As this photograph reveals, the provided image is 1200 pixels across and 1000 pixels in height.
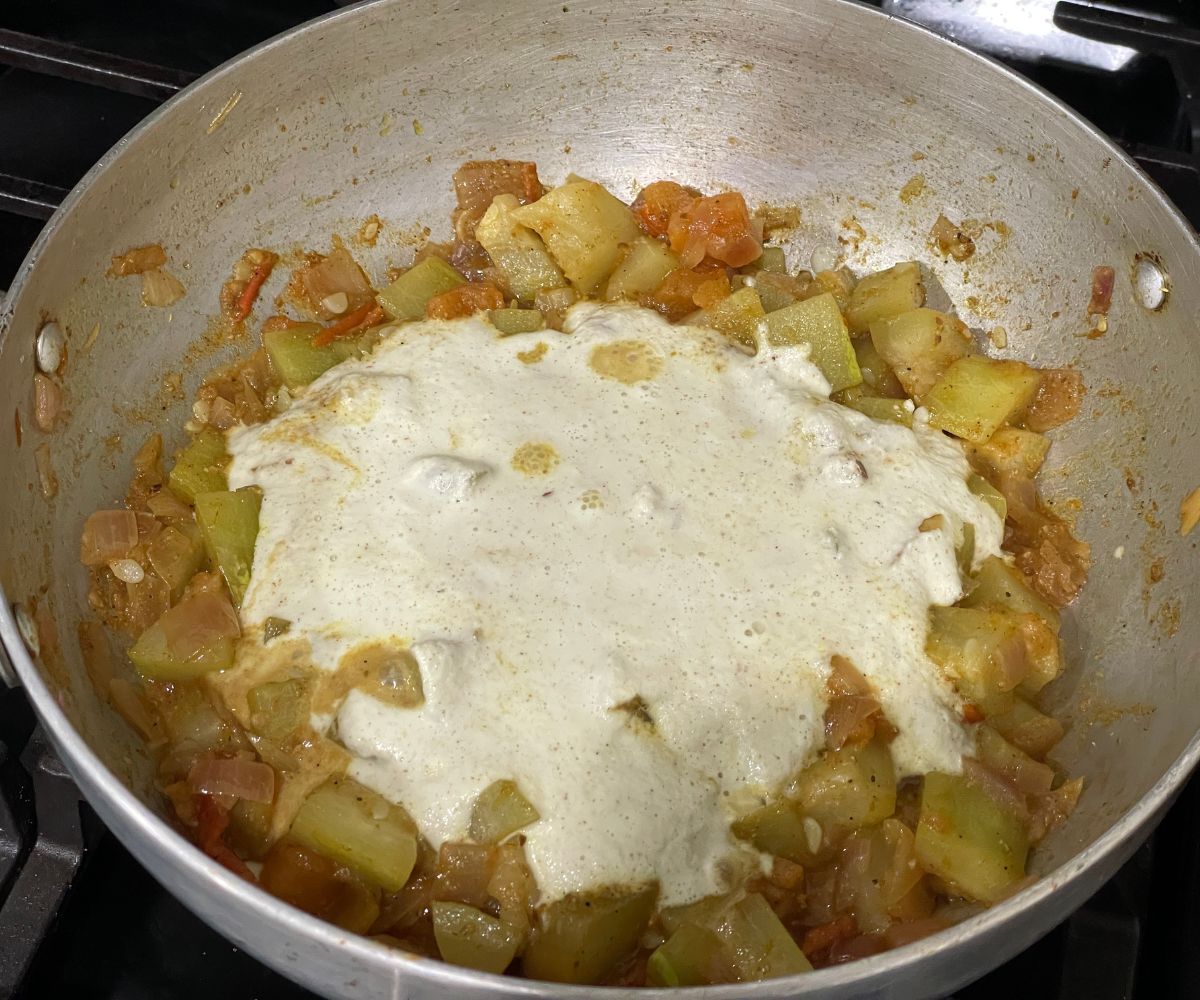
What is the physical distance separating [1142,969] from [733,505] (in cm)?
105

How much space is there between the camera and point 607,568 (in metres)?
2.00

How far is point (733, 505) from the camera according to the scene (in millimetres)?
2105

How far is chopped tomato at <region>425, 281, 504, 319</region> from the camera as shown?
7.97 feet

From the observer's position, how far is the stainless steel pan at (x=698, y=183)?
2.02 m

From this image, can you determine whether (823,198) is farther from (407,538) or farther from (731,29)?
(407,538)

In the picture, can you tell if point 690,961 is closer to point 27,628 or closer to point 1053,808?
point 1053,808

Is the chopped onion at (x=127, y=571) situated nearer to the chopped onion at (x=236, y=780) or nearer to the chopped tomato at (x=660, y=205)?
the chopped onion at (x=236, y=780)

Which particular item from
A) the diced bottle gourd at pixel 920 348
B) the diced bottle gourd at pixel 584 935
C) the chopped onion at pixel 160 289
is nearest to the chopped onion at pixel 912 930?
the diced bottle gourd at pixel 584 935

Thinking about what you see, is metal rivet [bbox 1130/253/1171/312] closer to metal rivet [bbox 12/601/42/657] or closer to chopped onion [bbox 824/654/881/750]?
chopped onion [bbox 824/654/881/750]

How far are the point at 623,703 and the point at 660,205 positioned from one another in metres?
1.30

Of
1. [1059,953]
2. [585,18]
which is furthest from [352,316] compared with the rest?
[1059,953]

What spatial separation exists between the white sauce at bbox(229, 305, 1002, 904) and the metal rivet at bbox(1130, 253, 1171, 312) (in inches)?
19.2

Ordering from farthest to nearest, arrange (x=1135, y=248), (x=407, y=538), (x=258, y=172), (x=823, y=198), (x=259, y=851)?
(x=823, y=198) → (x=258, y=172) → (x=1135, y=248) → (x=407, y=538) → (x=259, y=851)

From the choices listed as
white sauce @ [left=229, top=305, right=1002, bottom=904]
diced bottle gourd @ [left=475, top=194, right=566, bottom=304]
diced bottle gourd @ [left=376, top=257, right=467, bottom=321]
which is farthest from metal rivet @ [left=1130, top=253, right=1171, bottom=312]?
diced bottle gourd @ [left=376, top=257, right=467, bottom=321]
